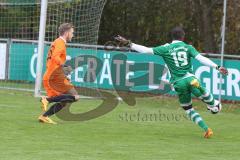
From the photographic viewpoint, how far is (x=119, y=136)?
11750 mm

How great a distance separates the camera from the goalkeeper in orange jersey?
1308cm

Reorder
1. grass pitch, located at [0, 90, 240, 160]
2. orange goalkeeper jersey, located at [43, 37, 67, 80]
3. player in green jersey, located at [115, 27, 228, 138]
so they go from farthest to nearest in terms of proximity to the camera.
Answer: orange goalkeeper jersey, located at [43, 37, 67, 80] < player in green jersey, located at [115, 27, 228, 138] < grass pitch, located at [0, 90, 240, 160]

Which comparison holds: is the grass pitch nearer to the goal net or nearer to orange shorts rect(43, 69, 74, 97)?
orange shorts rect(43, 69, 74, 97)

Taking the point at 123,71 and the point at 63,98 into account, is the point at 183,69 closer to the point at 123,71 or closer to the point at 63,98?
the point at 63,98

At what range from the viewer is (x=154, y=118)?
49.5ft

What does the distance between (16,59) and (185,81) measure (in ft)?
35.8

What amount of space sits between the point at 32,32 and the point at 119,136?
12.1m

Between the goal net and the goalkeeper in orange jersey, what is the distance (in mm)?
5832

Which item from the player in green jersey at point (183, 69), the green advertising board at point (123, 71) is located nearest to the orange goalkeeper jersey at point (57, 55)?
the player in green jersey at point (183, 69)

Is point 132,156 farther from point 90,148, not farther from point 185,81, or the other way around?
point 185,81

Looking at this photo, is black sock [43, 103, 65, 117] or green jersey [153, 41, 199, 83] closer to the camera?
green jersey [153, 41, 199, 83]

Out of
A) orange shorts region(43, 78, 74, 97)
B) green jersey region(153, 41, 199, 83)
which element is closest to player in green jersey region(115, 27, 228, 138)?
green jersey region(153, 41, 199, 83)

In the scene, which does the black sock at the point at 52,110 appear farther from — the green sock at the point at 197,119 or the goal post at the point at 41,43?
the goal post at the point at 41,43

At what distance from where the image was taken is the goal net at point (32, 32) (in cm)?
1928
